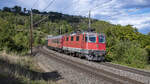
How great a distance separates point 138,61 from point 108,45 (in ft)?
16.2

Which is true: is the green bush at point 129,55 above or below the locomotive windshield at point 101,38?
below

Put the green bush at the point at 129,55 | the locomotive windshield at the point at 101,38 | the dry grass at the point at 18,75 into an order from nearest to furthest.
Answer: the dry grass at the point at 18,75 < the locomotive windshield at the point at 101,38 < the green bush at the point at 129,55

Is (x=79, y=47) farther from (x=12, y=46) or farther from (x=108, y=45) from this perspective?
(x=12, y=46)

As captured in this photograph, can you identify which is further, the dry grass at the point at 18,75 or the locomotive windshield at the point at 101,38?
the locomotive windshield at the point at 101,38

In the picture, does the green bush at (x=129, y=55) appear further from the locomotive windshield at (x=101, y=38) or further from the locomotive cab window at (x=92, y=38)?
the locomotive cab window at (x=92, y=38)

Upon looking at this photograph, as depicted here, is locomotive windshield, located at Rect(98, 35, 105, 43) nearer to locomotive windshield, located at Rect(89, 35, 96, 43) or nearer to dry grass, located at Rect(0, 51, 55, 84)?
locomotive windshield, located at Rect(89, 35, 96, 43)

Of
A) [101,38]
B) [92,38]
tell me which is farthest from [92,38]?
[101,38]

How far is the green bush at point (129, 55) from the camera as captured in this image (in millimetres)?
18491

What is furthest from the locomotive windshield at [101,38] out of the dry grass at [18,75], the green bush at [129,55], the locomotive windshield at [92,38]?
the dry grass at [18,75]

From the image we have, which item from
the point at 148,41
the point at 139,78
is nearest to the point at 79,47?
the point at 139,78

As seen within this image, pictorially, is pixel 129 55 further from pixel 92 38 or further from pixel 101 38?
pixel 92 38

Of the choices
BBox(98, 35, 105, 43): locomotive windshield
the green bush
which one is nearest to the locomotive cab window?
BBox(98, 35, 105, 43): locomotive windshield

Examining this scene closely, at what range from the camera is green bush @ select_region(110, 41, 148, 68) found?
18491mm

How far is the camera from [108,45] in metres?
22.1
